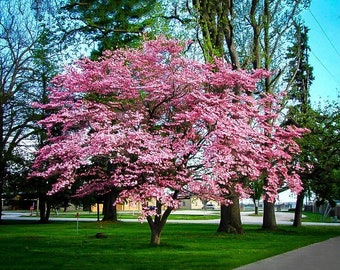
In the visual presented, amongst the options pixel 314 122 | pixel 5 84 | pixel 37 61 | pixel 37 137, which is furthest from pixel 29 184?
pixel 314 122

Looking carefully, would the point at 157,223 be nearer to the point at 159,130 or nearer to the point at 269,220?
the point at 159,130

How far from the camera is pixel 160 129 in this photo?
14508 mm

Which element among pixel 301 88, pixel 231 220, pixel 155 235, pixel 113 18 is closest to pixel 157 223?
pixel 155 235

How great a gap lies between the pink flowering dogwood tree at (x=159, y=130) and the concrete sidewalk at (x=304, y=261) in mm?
2192

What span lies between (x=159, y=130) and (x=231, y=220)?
11.2 m

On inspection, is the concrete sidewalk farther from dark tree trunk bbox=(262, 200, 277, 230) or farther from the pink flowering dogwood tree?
dark tree trunk bbox=(262, 200, 277, 230)

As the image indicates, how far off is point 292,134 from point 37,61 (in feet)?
59.9

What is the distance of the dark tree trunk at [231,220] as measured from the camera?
23.7 meters

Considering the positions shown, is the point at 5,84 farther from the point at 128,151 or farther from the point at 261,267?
the point at 261,267

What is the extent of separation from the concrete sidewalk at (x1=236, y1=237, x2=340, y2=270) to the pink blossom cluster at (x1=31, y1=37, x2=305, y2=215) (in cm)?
222

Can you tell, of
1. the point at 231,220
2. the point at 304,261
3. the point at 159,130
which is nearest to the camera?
the point at 304,261

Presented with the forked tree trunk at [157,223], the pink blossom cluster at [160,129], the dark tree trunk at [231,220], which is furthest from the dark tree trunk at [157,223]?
the dark tree trunk at [231,220]

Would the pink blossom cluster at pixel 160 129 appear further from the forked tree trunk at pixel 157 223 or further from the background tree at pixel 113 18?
the background tree at pixel 113 18

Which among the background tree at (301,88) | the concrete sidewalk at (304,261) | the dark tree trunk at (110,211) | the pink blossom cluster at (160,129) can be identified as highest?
the background tree at (301,88)
